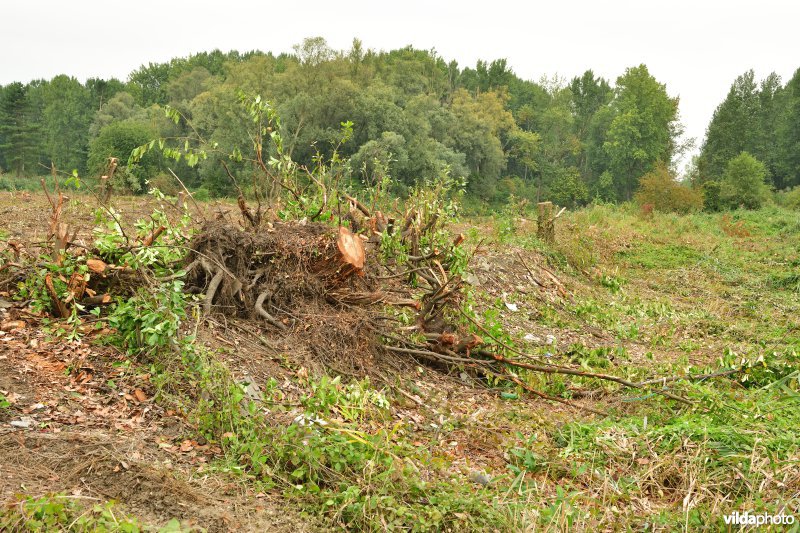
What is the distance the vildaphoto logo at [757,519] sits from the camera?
10.9 feet

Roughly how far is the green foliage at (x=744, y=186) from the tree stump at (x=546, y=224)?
2036 centimetres

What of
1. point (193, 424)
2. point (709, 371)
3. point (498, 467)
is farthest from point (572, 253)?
point (193, 424)

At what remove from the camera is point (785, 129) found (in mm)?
44688

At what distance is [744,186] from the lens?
32156 millimetres

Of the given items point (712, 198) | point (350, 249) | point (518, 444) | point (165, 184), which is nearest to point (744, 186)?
point (712, 198)

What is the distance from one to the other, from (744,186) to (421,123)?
16.4 m

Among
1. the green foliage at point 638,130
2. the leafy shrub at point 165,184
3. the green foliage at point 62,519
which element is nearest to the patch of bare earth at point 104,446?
the green foliage at point 62,519

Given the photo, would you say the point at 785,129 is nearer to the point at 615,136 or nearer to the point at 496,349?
the point at 615,136

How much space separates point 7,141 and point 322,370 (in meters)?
53.2

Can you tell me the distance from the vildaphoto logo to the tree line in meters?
23.0

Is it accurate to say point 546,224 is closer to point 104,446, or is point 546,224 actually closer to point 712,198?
point 104,446

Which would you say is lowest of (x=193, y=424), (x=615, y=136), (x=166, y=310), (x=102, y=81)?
(x=193, y=424)

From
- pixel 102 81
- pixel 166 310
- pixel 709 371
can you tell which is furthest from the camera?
pixel 102 81

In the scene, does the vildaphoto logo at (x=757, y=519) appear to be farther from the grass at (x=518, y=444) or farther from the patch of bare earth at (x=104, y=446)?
the patch of bare earth at (x=104, y=446)
